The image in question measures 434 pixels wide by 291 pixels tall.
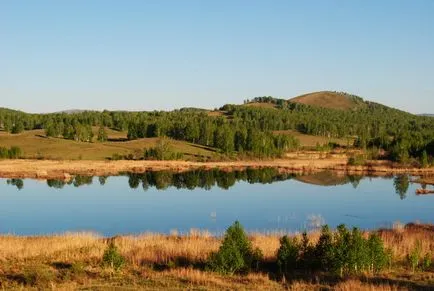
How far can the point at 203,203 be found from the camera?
2216 inches

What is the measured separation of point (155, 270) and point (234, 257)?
284 centimetres

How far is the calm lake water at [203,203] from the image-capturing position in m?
42.9

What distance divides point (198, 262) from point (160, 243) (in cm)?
465

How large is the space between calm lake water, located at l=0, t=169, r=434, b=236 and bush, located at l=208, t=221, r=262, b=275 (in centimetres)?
1727

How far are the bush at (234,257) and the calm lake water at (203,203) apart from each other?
1727cm

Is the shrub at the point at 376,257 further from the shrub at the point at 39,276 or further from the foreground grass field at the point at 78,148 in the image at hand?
the foreground grass field at the point at 78,148

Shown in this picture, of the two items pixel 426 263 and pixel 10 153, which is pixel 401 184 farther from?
pixel 10 153

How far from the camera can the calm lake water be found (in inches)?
1688

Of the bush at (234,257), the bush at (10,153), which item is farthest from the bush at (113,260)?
the bush at (10,153)

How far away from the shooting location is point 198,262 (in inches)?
803

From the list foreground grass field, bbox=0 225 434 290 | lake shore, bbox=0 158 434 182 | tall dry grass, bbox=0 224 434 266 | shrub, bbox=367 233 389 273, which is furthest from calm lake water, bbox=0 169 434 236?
shrub, bbox=367 233 389 273

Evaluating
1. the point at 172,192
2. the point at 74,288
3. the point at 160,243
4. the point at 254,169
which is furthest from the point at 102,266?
the point at 254,169

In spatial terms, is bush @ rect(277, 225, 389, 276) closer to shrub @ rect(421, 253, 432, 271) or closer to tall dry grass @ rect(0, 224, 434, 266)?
shrub @ rect(421, 253, 432, 271)

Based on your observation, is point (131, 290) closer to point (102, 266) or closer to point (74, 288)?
point (74, 288)
